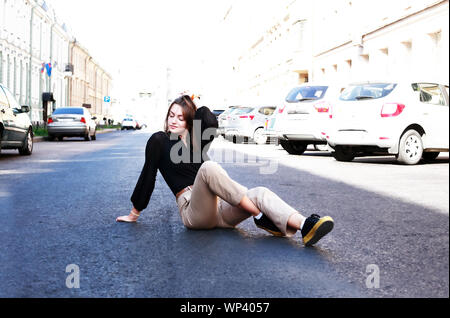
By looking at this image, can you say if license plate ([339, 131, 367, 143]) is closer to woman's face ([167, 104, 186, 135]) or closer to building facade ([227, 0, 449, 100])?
building facade ([227, 0, 449, 100])

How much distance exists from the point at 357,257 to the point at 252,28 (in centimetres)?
6804

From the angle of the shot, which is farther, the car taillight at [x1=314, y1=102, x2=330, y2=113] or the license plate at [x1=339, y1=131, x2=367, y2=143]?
the car taillight at [x1=314, y1=102, x2=330, y2=113]

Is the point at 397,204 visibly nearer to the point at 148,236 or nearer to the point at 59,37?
the point at 148,236

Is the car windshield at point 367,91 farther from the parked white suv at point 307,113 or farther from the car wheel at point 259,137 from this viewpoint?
the car wheel at point 259,137

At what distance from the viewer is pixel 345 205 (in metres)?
6.76

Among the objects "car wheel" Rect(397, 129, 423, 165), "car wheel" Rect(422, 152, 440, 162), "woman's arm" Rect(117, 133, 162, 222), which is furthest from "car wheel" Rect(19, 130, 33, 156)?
"woman's arm" Rect(117, 133, 162, 222)

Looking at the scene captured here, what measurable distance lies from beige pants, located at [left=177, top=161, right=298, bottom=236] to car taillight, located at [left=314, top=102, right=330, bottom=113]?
1027 centimetres

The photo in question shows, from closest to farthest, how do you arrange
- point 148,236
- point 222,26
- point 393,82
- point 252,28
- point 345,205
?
point 148,236 → point 345,205 → point 393,82 → point 252,28 → point 222,26

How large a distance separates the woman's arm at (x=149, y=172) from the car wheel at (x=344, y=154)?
880cm

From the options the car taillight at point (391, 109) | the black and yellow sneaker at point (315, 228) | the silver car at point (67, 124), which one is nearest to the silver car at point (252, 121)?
the silver car at point (67, 124)

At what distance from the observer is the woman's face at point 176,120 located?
4.62 meters

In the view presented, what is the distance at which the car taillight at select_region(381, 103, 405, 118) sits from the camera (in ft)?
36.7
